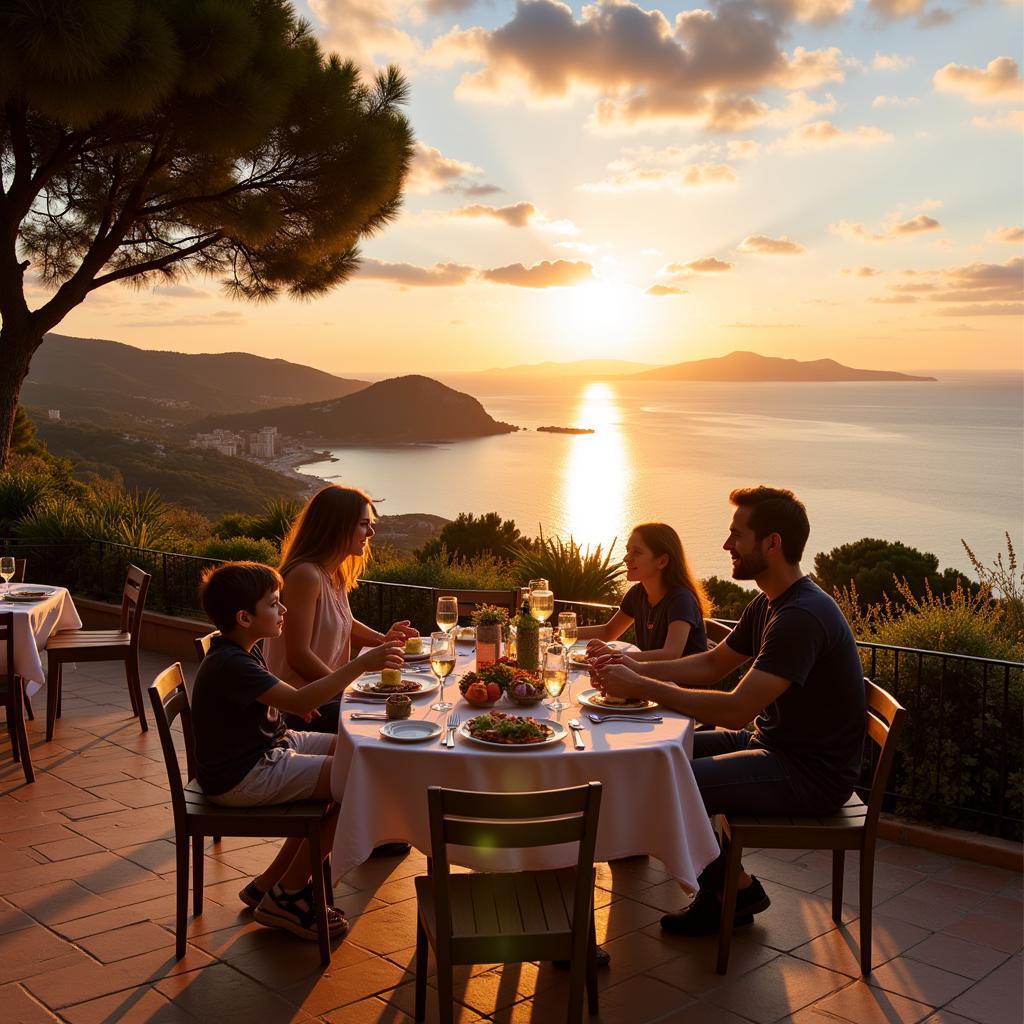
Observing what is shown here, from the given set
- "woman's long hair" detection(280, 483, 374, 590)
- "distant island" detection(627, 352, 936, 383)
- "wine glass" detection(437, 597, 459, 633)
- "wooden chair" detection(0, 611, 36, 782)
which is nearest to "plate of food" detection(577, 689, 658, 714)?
"wine glass" detection(437, 597, 459, 633)

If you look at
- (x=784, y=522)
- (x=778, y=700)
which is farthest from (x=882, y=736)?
(x=784, y=522)

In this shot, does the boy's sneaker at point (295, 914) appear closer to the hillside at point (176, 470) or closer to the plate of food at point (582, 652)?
the plate of food at point (582, 652)

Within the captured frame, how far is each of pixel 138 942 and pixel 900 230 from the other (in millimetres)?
35226

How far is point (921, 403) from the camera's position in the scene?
83.9 m

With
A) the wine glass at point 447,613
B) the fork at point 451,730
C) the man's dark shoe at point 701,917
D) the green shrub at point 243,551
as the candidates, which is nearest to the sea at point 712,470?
the green shrub at point 243,551

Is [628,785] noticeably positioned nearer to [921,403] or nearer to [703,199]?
[703,199]

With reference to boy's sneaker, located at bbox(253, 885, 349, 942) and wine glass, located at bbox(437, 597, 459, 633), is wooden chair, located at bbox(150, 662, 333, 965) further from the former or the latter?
wine glass, located at bbox(437, 597, 459, 633)

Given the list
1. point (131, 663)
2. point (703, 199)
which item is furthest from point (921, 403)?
point (131, 663)

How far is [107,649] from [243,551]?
11.1 ft

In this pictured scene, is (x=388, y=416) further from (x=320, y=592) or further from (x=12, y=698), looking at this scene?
(x=320, y=592)

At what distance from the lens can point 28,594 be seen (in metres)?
6.17

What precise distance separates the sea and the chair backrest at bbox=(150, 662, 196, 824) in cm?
529

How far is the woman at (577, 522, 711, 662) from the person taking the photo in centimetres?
418

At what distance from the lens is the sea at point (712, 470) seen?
3016 centimetres
